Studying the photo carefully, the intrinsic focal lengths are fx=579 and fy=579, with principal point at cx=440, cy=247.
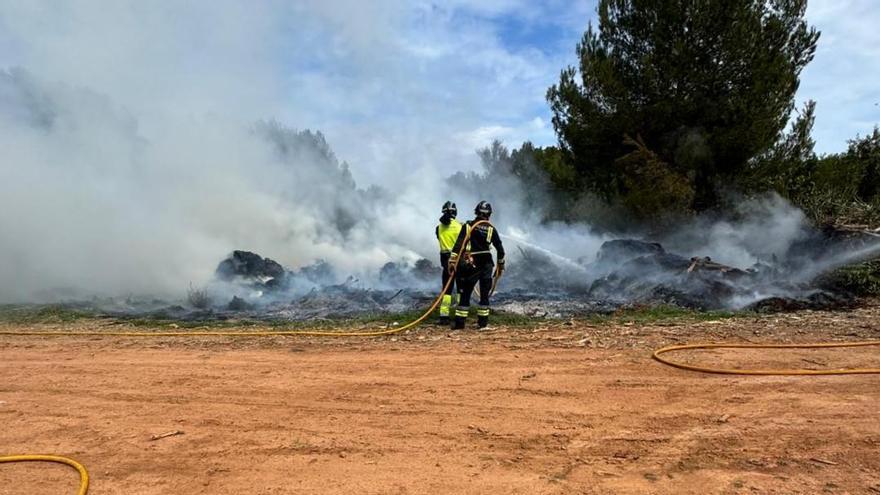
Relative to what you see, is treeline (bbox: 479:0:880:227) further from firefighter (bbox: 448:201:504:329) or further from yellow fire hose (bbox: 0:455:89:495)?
yellow fire hose (bbox: 0:455:89:495)

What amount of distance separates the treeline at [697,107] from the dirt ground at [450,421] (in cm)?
1035

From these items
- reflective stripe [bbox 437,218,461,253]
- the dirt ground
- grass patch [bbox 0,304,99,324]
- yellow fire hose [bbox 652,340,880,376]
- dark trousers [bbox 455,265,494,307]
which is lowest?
the dirt ground

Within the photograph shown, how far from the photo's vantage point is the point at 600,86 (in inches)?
682

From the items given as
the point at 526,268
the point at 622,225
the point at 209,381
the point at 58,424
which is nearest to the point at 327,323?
the point at 209,381

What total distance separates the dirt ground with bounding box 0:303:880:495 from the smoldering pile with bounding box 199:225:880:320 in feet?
10.8

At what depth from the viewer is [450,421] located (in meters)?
4.21

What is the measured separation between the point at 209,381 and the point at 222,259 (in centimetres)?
1238

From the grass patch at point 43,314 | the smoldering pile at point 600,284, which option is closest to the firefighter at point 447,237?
the smoldering pile at point 600,284

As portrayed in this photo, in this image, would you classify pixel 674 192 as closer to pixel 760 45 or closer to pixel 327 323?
pixel 760 45

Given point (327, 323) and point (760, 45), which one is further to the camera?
point (760, 45)

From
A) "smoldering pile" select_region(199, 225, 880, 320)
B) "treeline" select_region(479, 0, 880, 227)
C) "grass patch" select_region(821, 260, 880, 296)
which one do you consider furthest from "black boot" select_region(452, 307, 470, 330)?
"treeline" select_region(479, 0, 880, 227)

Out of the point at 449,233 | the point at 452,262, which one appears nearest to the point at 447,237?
the point at 449,233

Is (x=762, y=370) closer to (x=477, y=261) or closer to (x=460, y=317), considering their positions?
(x=460, y=317)

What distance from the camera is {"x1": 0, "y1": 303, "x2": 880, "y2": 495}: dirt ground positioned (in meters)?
3.37
